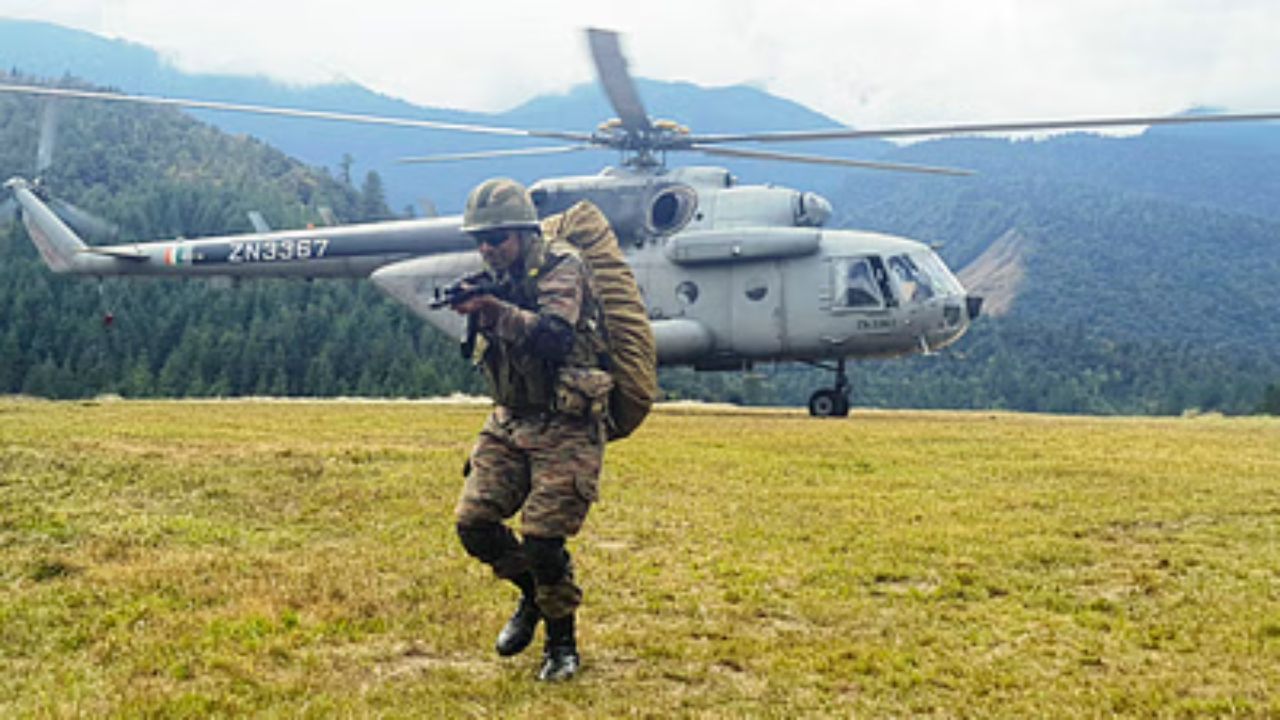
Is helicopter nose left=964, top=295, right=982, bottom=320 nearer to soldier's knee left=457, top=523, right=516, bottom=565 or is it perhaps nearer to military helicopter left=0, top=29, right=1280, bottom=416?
military helicopter left=0, top=29, right=1280, bottom=416

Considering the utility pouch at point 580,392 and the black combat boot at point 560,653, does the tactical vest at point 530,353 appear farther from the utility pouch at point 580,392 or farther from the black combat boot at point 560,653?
the black combat boot at point 560,653

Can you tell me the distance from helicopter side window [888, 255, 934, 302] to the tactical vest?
51.8ft

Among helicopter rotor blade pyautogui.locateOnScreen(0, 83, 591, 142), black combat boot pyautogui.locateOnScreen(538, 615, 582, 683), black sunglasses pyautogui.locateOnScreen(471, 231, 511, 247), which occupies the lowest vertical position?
black combat boot pyautogui.locateOnScreen(538, 615, 582, 683)

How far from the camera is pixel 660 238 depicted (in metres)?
21.3

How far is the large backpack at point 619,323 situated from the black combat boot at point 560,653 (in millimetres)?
980

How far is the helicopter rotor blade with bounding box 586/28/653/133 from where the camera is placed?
647 inches

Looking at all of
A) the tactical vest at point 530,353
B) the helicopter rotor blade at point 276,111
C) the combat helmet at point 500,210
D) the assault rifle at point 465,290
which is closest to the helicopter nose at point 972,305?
the helicopter rotor blade at point 276,111

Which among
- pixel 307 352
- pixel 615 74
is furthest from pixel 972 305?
pixel 307 352

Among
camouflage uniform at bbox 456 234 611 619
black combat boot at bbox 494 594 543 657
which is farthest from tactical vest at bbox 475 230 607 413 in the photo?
black combat boot at bbox 494 594 543 657

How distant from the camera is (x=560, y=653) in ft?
16.0

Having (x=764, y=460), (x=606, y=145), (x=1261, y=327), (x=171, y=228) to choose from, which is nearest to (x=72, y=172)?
(x=171, y=228)

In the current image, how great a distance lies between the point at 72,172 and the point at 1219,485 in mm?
143131

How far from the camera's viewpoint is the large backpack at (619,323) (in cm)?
537

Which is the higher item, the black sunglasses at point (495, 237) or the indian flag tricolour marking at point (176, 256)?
the black sunglasses at point (495, 237)
